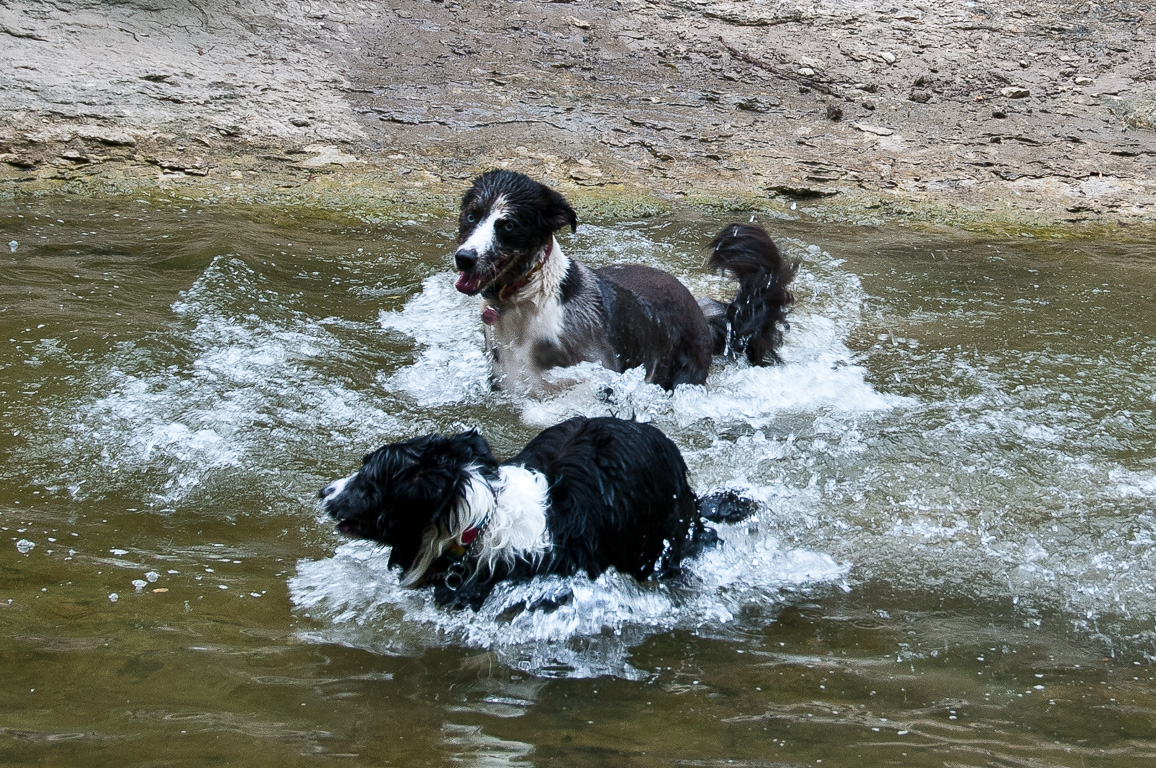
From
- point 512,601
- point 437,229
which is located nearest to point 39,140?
point 437,229

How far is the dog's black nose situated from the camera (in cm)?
503

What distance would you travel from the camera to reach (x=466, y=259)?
5035 millimetres

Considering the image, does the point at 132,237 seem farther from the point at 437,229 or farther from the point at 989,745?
the point at 989,745

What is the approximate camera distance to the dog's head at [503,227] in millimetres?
5105

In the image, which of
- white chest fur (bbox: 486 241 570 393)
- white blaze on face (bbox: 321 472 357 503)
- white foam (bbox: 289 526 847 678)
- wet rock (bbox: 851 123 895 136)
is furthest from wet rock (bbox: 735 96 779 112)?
white blaze on face (bbox: 321 472 357 503)

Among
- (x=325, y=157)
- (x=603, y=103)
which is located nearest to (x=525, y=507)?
(x=325, y=157)

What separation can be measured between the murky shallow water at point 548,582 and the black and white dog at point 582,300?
22cm

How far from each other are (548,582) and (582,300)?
2.25 m

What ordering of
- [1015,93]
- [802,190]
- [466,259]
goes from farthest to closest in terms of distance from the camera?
[1015,93]
[802,190]
[466,259]

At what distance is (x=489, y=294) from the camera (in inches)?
212

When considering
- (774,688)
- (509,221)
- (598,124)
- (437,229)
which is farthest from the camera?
(598,124)

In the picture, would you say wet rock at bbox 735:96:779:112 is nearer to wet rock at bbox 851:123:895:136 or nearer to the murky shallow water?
wet rock at bbox 851:123:895:136

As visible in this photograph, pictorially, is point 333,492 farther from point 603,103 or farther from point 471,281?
point 603,103

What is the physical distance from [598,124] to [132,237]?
4.29m
